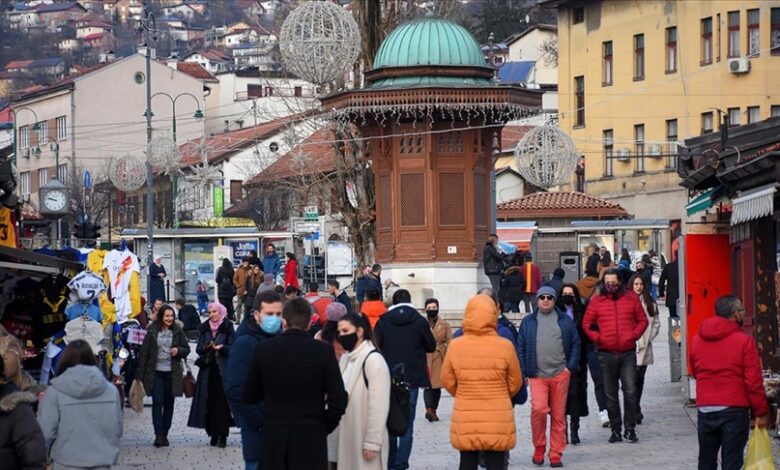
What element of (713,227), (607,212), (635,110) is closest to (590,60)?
(635,110)

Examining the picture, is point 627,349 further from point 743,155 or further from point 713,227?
point 713,227

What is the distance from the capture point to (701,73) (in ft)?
210

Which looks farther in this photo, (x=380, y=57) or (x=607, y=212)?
(x=607, y=212)

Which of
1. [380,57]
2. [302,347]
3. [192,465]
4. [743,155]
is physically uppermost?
[380,57]

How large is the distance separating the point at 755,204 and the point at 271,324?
6085mm

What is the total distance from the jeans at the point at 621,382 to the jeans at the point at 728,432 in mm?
5103

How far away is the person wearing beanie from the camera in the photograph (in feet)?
59.5

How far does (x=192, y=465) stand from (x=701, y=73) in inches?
1876

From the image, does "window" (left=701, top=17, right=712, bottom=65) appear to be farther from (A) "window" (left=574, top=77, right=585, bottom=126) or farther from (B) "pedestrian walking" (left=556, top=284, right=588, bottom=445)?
(B) "pedestrian walking" (left=556, top=284, right=588, bottom=445)

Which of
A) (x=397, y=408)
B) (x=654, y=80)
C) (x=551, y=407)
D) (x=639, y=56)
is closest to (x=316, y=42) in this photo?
(x=551, y=407)

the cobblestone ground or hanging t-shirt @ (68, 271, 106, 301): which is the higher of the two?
hanging t-shirt @ (68, 271, 106, 301)

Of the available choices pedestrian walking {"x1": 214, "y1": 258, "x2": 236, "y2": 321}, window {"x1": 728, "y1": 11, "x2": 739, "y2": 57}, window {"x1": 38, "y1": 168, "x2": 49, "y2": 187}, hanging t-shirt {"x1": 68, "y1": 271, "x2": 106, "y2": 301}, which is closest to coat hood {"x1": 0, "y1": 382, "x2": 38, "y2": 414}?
hanging t-shirt {"x1": 68, "y1": 271, "x2": 106, "y2": 301}

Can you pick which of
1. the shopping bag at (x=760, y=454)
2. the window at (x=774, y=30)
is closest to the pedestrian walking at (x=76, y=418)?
the shopping bag at (x=760, y=454)

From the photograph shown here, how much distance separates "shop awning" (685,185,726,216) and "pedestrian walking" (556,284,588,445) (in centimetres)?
244
